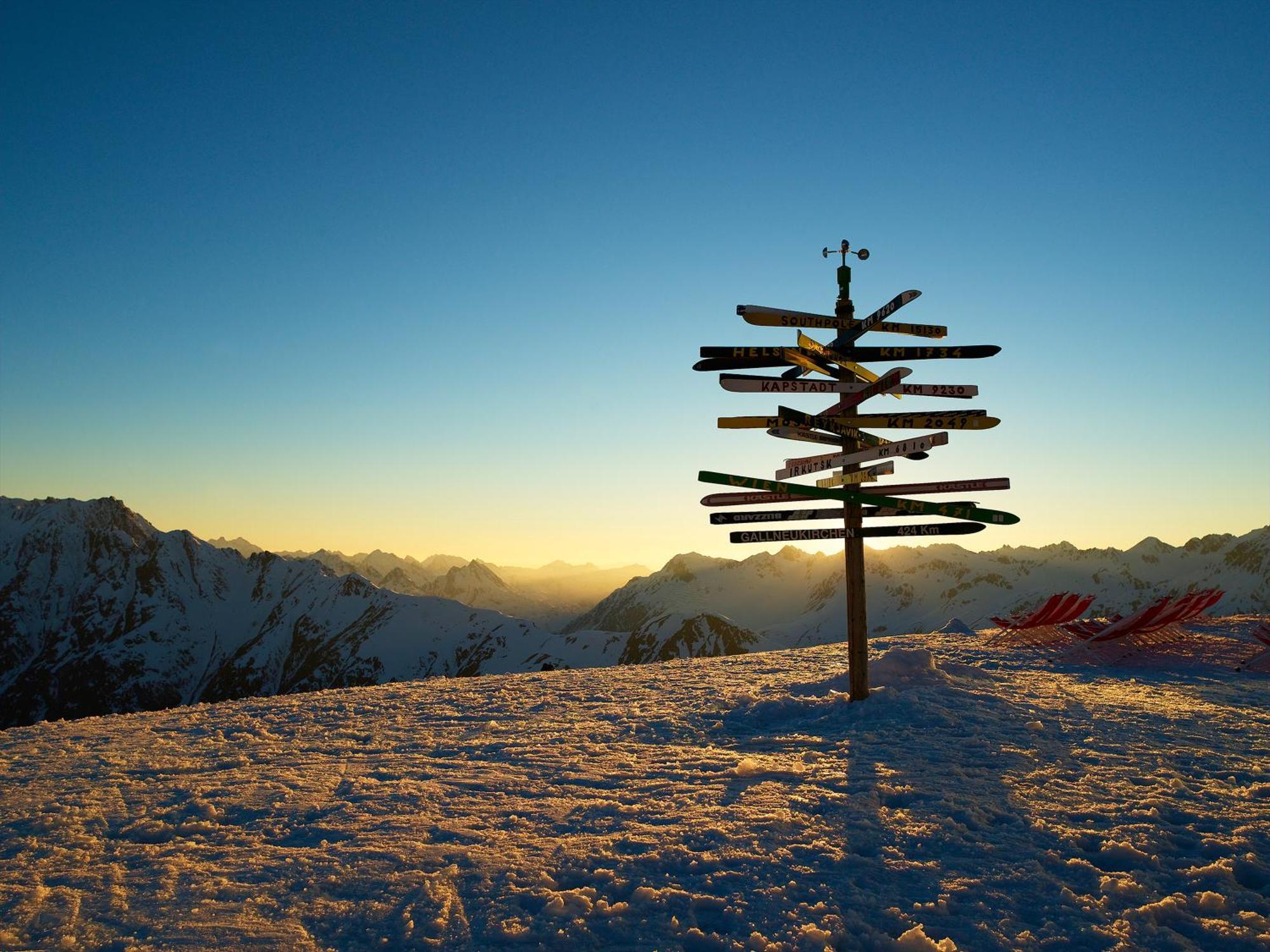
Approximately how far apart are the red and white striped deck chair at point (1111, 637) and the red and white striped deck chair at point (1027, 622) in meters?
1.40

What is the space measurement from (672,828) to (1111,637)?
1147cm

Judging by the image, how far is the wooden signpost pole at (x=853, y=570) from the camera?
9.02 metres

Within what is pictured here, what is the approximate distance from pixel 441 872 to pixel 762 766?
3.21 m

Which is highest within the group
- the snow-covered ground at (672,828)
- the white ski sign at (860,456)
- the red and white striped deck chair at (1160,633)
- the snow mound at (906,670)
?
the white ski sign at (860,456)

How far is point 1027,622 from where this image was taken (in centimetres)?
1462

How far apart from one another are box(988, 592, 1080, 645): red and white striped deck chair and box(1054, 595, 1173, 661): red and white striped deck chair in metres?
1.40

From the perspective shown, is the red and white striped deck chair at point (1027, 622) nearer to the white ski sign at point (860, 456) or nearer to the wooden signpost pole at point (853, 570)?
the wooden signpost pole at point (853, 570)

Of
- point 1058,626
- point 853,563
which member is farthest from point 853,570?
point 1058,626

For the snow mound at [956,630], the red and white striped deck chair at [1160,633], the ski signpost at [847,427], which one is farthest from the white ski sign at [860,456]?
the snow mound at [956,630]

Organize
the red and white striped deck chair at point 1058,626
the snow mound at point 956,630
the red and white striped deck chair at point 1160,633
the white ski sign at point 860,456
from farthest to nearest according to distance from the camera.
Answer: the snow mound at point 956,630, the red and white striped deck chair at point 1058,626, the red and white striped deck chair at point 1160,633, the white ski sign at point 860,456

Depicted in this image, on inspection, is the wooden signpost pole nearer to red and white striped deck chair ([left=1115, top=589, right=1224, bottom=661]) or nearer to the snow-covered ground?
the snow-covered ground

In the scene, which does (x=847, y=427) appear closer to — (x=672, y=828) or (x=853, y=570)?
(x=853, y=570)

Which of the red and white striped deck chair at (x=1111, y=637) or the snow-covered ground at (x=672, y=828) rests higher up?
the red and white striped deck chair at (x=1111, y=637)

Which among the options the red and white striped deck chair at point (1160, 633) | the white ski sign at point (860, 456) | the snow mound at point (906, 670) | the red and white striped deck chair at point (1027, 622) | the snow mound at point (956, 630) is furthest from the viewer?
the snow mound at point (956, 630)
